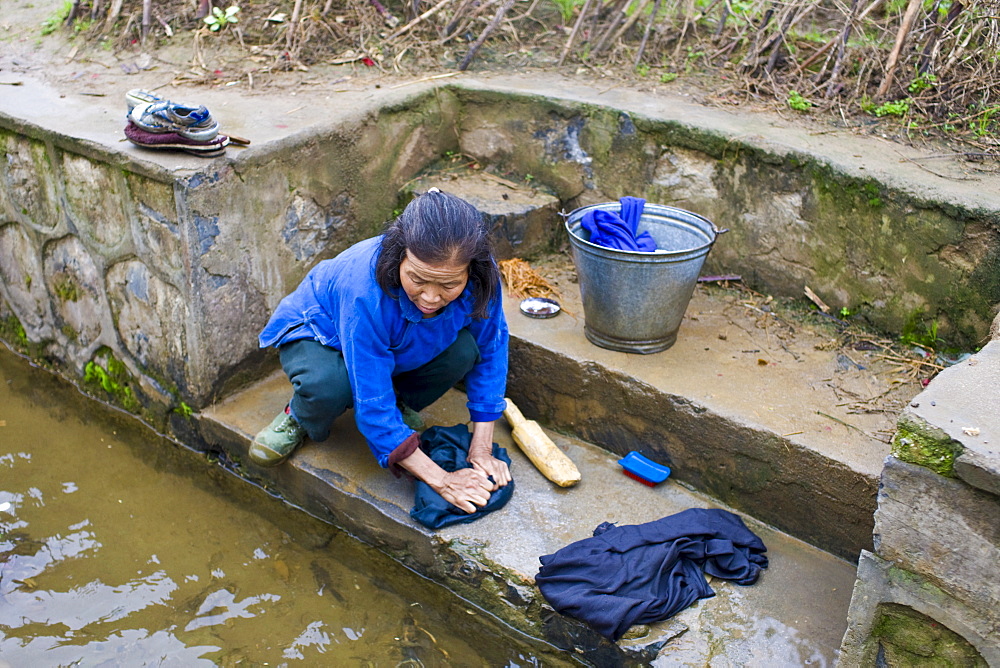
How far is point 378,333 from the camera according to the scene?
9.46 feet

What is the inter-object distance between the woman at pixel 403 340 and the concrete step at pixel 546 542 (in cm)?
14

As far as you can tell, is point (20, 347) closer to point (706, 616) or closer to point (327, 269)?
point (327, 269)

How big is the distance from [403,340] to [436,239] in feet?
1.69

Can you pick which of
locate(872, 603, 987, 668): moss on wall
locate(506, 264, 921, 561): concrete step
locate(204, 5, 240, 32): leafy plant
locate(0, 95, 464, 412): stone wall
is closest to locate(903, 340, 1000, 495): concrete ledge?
locate(872, 603, 987, 668): moss on wall

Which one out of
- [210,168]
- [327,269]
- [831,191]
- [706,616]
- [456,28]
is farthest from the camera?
[456,28]

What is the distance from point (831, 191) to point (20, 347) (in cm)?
403

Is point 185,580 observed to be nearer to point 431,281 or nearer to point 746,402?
point 431,281

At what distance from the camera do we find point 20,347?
4605 mm

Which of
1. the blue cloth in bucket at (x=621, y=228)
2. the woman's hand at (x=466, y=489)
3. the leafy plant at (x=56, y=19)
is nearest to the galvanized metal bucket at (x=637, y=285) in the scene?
the blue cloth in bucket at (x=621, y=228)

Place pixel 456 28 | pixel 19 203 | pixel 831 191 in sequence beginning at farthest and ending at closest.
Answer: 1. pixel 456 28
2. pixel 19 203
3. pixel 831 191

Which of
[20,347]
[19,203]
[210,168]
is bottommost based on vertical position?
[20,347]

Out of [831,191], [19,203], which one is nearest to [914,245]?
[831,191]

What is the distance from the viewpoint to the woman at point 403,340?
267 centimetres

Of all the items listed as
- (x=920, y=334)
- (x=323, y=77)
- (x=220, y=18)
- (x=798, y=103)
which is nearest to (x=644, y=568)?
(x=920, y=334)
